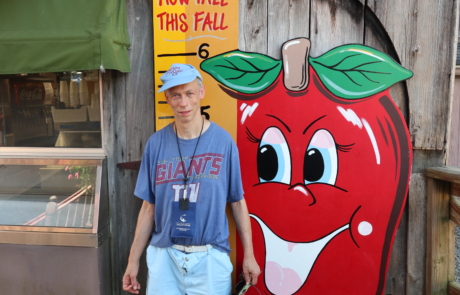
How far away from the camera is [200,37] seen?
2320mm

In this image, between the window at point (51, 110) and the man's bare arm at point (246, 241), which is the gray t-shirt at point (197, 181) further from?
the window at point (51, 110)

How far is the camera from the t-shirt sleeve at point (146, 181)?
1958 millimetres

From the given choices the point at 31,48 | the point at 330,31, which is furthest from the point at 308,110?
the point at 31,48

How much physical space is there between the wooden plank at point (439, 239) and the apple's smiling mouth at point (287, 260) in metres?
0.66

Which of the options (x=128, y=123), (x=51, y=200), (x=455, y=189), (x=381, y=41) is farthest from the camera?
(x=51, y=200)

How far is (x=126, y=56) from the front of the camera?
93.7 inches

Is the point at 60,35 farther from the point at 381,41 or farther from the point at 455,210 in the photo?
the point at 455,210

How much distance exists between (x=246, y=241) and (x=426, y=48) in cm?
175

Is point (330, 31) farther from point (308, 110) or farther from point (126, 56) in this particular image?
point (126, 56)

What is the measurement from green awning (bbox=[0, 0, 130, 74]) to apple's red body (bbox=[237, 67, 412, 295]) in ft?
3.21

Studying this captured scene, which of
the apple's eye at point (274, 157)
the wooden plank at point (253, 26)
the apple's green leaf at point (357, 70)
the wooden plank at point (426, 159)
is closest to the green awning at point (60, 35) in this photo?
the wooden plank at point (253, 26)

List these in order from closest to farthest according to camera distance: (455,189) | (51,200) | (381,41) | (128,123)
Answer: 1. (455,189)
2. (381,41)
3. (128,123)
4. (51,200)

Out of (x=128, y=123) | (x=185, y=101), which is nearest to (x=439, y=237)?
(x=185, y=101)

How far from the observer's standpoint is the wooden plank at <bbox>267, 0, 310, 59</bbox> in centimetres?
229
